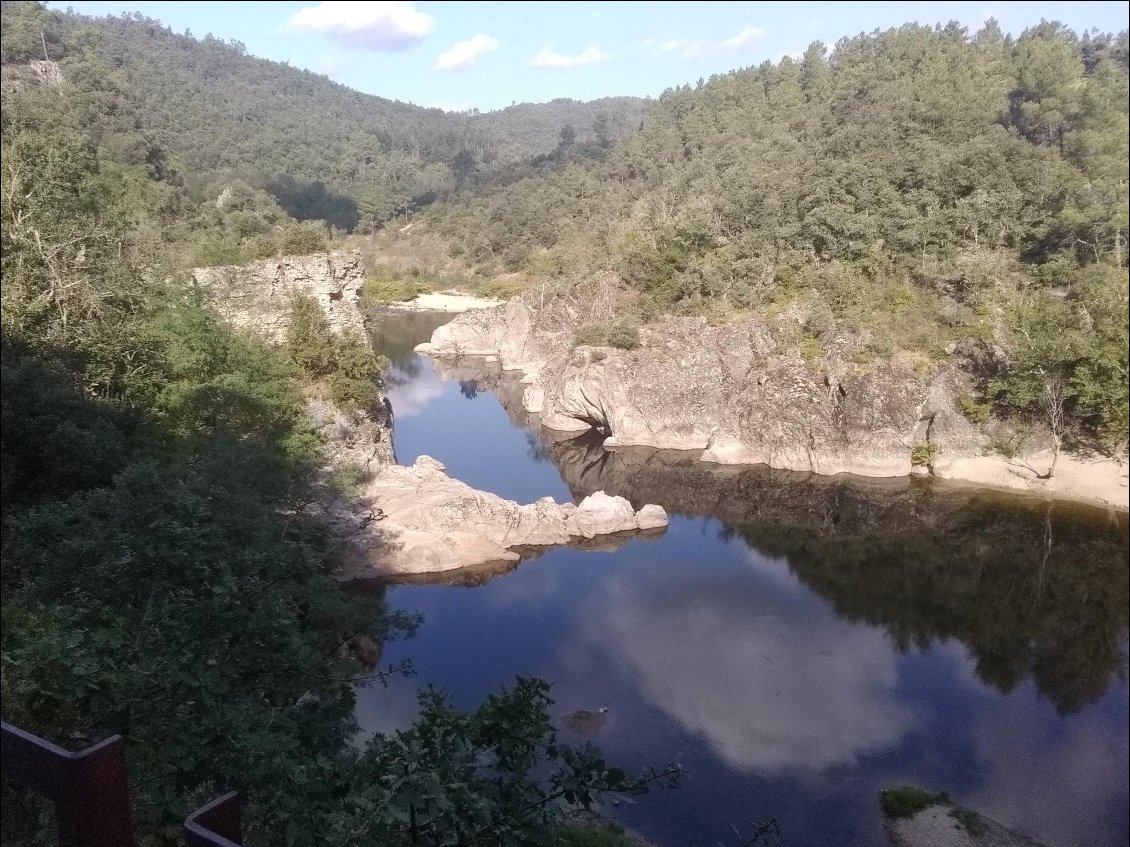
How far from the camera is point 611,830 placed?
893 cm

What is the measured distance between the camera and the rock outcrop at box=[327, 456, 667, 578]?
625 inches

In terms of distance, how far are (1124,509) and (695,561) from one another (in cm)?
1348

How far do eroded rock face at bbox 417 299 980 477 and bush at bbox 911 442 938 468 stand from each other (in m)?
0.24

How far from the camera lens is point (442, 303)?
Result: 4997 centimetres

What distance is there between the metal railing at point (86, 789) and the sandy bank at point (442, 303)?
150 ft

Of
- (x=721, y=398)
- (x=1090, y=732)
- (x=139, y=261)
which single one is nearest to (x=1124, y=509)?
(x=1090, y=732)

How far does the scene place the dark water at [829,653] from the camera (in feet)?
28.6

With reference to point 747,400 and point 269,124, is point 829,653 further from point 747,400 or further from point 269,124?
point 269,124

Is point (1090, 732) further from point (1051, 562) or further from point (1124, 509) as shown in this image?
point (1124, 509)

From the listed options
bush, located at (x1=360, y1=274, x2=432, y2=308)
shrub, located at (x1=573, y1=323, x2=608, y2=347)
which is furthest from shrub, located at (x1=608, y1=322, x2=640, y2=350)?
bush, located at (x1=360, y1=274, x2=432, y2=308)

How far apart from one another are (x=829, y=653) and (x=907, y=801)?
3.70m

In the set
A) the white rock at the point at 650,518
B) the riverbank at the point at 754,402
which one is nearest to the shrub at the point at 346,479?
the white rock at the point at 650,518

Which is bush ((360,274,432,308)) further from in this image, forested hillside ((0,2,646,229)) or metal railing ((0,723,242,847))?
metal railing ((0,723,242,847))

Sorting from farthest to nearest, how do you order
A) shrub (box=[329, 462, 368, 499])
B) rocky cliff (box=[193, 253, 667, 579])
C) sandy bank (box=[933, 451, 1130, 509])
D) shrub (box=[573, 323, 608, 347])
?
shrub (box=[573, 323, 608, 347]) < rocky cliff (box=[193, 253, 667, 579]) < shrub (box=[329, 462, 368, 499]) < sandy bank (box=[933, 451, 1130, 509])
